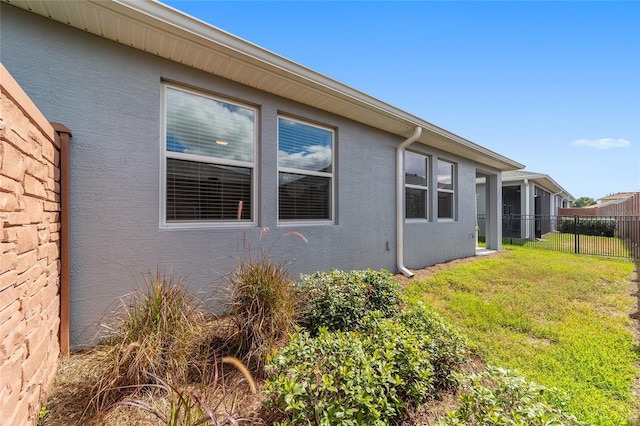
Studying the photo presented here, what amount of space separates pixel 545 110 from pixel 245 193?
1168cm

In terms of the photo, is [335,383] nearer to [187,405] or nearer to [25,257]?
→ [187,405]

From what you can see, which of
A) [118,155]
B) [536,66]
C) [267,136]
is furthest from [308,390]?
[536,66]

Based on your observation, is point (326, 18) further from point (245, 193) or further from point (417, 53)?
point (245, 193)

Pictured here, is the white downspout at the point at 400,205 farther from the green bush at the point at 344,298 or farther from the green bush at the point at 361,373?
the green bush at the point at 361,373

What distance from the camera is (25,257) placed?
1.73 meters

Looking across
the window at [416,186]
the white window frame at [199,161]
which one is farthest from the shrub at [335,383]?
the window at [416,186]

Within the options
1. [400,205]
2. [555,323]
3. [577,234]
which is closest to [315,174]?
[400,205]

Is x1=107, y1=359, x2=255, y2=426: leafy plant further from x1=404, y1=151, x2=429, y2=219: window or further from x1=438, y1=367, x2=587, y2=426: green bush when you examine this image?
x1=404, y1=151, x2=429, y2=219: window

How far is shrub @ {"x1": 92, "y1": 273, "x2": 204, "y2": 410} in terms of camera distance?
1.97 meters

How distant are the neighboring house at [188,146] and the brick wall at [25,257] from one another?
1.73 feet

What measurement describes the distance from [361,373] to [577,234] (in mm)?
12711

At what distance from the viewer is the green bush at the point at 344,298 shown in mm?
3002

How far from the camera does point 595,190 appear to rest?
68625 millimetres

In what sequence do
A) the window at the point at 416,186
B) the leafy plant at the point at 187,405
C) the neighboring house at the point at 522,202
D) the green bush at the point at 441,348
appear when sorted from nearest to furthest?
1. the leafy plant at the point at 187,405
2. the green bush at the point at 441,348
3. the window at the point at 416,186
4. the neighboring house at the point at 522,202
